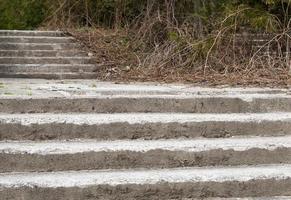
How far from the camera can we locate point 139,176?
2730 mm

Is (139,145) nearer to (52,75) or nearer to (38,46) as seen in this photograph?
(52,75)

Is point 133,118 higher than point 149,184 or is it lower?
higher

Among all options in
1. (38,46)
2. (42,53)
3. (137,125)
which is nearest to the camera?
(137,125)

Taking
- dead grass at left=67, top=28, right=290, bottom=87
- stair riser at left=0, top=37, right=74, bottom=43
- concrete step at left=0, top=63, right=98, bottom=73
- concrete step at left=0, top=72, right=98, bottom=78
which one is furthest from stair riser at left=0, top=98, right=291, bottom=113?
stair riser at left=0, top=37, right=74, bottom=43

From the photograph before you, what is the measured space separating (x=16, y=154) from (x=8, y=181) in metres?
0.21

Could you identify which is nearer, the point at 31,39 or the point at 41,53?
the point at 41,53

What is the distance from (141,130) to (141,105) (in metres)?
0.33

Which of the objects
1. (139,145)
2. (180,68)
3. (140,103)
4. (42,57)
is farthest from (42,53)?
(139,145)

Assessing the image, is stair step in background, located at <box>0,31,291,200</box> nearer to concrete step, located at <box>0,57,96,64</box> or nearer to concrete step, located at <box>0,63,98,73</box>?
concrete step, located at <box>0,63,98,73</box>

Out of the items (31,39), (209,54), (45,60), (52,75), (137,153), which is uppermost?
(209,54)

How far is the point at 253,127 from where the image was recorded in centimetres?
330

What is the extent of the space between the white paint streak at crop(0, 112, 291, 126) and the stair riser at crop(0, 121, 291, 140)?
0.07 ft

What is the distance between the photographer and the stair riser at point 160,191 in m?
2.52

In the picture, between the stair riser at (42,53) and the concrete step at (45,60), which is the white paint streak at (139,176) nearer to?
the concrete step at (45,60)
